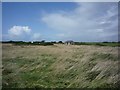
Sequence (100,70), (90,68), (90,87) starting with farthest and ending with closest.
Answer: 1. (90,68)
2. (100,70)
3. (90,87)

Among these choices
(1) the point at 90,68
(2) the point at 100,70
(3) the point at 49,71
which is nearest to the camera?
(2) the point at 100,70

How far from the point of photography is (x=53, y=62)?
22859 mm

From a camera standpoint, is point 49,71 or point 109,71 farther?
point 49,71

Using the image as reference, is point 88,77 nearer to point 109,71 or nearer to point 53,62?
point 109,71

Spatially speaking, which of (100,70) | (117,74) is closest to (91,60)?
(100,70)

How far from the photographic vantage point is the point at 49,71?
63.4ft

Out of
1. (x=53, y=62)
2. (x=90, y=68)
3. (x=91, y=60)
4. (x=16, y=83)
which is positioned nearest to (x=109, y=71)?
(x=90, y=68)

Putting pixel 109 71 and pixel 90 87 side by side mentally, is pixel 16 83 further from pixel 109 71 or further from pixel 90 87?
pixel 109 71

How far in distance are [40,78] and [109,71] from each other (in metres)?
5.40

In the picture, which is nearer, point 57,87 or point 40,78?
point 57,87

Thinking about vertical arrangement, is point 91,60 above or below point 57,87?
above

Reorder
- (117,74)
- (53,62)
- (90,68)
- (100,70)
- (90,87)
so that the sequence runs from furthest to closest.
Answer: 1. (53,62)
2. (90,68)
3. (100,70)
4. (117,74)
5. (90,87)

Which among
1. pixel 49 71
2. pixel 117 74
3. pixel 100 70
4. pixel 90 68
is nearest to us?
pixel 117 74

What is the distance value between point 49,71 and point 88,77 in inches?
182
